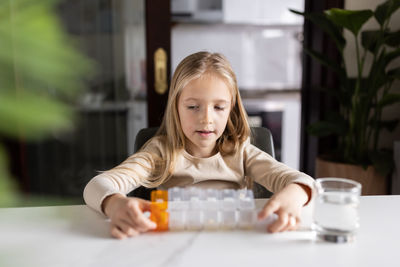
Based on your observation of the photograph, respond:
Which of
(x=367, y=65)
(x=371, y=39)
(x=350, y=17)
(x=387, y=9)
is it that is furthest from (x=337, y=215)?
(x=367, y=65)

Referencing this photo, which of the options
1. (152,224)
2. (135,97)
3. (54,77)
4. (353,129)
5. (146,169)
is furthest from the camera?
(135,97)

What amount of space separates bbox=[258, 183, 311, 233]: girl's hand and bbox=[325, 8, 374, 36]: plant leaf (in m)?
1.43

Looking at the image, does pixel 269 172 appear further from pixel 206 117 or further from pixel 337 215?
pixel 337 215

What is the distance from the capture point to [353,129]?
2361mm

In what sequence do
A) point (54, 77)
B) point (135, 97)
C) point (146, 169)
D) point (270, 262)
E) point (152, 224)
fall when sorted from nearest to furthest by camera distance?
1. point (54, 77)
2. point (270, 262)
3. point (152, 224)
4. point (146, 169)
5. point (135, 97)

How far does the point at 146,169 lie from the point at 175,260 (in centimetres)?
57

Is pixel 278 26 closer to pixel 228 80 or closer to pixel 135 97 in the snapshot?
pixel 135 97

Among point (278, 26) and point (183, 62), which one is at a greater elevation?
point (278, 26)

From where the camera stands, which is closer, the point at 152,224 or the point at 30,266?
the point at 30,266

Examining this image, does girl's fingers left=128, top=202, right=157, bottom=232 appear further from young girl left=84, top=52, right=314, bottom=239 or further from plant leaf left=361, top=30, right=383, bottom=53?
plant leaf left=361, top=30, right=383, bottom=53

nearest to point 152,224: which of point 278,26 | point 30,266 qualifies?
point 30,266

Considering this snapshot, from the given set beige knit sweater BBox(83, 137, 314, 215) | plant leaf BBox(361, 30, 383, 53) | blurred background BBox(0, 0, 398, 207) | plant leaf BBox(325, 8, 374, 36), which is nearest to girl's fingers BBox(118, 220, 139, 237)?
Result: blurred background BBox(0, 0, 398, 207)

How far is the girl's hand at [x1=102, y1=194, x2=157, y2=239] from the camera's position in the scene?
75 centimetres

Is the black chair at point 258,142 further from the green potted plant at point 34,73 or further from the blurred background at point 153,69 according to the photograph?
the green potted plant at point 34,73
